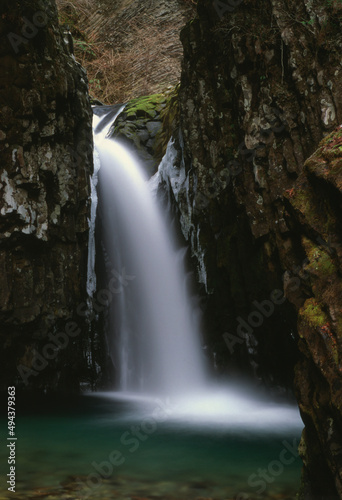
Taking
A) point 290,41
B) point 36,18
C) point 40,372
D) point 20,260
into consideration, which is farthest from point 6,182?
point 290,41

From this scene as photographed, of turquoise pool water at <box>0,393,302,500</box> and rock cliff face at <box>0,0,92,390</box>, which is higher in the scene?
rock cliff face at <box>0,0,92,390</box>

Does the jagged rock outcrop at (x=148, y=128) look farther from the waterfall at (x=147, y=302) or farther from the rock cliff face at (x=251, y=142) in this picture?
the rock cliff face at (x=251, y=142)

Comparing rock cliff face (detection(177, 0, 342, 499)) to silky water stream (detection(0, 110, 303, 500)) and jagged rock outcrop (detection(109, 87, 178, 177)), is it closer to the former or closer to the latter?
silky water stream (detection(0, 110, 303, 500))

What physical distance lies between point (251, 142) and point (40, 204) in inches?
138

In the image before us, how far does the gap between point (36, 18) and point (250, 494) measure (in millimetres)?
7454

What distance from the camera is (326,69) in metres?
6.38

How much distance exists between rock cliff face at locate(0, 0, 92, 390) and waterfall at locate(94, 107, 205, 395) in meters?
0.83

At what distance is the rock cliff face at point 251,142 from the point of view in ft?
21.3

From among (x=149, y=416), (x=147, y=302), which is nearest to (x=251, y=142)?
(x=147, y=302)

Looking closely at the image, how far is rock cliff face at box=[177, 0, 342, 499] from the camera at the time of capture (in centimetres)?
650

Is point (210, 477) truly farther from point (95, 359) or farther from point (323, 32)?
point (323, 32)

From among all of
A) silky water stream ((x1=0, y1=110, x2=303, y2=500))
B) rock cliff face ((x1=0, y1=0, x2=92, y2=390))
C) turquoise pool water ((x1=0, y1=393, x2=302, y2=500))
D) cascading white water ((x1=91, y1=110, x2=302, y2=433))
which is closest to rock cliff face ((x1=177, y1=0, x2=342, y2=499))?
cascading white water ((x1=91, y1=110, x2=302, y2=433))

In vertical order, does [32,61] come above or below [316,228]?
above

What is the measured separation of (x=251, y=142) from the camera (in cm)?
691
